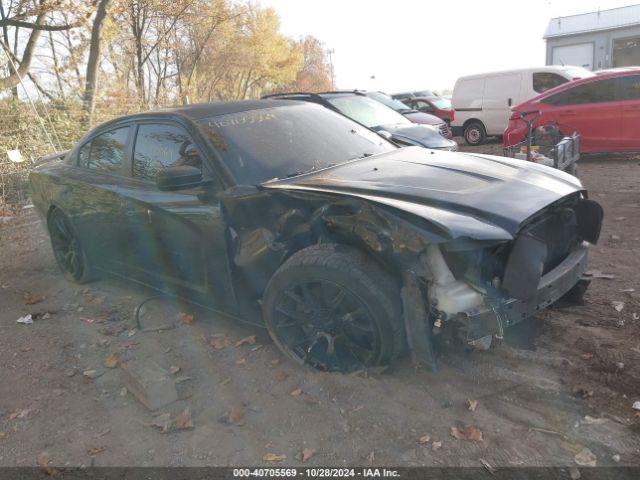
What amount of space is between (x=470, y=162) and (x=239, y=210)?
1.67 metres

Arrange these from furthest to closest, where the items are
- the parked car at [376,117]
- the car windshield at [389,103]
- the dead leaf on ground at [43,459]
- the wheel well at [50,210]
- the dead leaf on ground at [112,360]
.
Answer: the car windshield at [389,103]
the parked car at [376,117]
the wheel well at [50,210]
the dead leaf on ground at [112,360]
the dead leaf on ground at [43,459]

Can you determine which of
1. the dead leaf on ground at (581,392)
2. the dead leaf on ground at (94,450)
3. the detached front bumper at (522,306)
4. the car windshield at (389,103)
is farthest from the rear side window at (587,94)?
the dead leaf on ground at (94,450)

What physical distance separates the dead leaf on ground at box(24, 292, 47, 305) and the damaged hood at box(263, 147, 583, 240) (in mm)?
3023

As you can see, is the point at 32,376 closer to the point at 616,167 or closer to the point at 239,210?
the point at 239,210

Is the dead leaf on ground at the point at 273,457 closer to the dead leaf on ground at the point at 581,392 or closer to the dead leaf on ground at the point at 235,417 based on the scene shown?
the dead leaf on ground at the point at 235,417

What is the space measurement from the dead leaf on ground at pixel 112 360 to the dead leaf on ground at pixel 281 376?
47.9 inches

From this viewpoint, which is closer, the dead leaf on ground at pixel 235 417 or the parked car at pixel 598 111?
the dead leaf on ground at pixel 235 417

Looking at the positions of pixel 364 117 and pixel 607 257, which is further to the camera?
pixel 364 117

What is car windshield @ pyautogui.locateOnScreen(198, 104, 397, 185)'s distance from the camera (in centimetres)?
357

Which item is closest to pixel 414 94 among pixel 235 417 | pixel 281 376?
pixel 281 376

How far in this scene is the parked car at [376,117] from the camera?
841 centimetres

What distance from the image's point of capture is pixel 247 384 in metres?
Answer: 3.24

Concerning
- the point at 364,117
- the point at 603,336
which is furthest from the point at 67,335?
the point at 364,117

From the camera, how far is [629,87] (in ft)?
30.6
